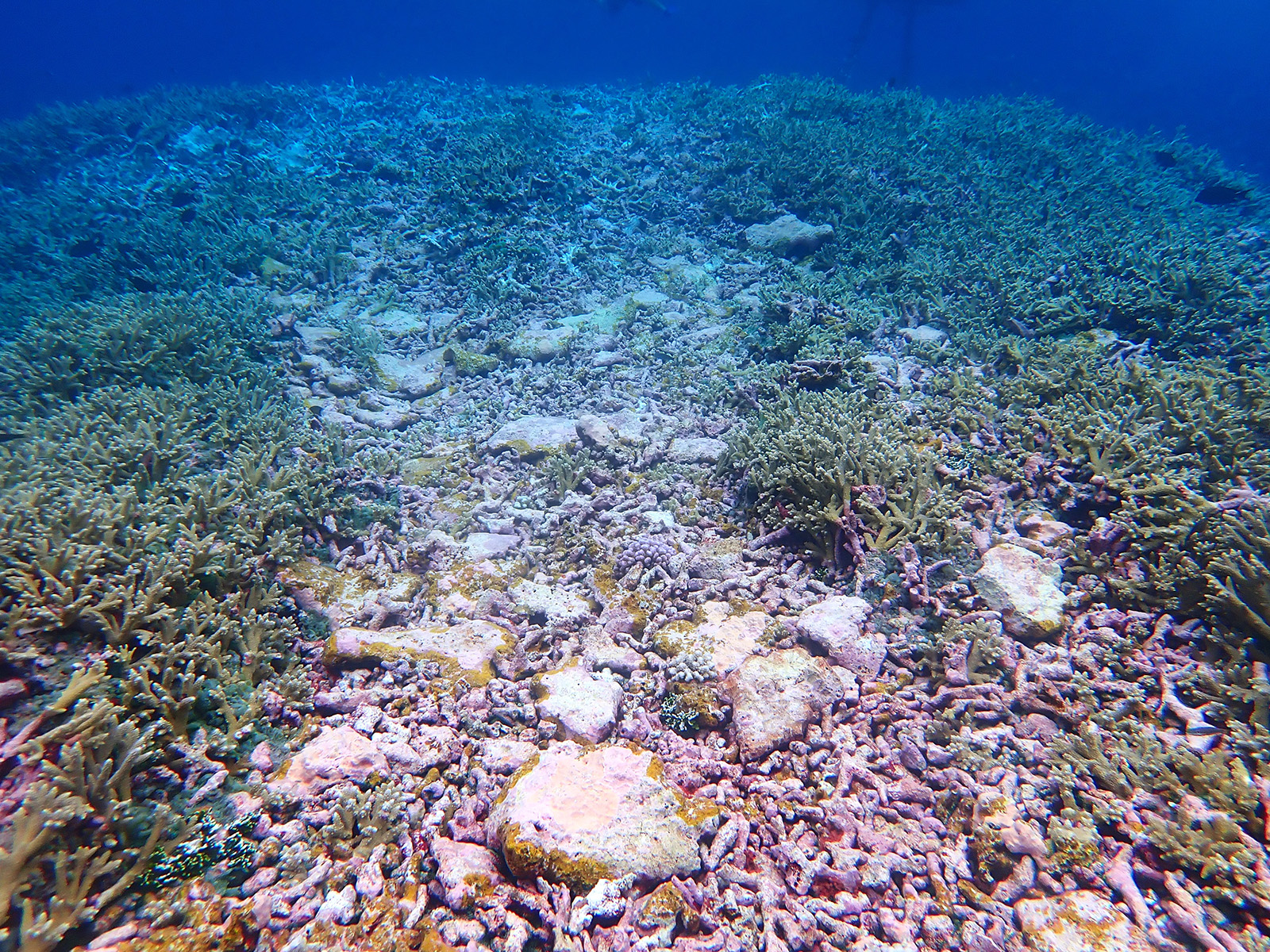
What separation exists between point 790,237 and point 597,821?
40.1ft

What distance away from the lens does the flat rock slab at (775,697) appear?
4.10 meters

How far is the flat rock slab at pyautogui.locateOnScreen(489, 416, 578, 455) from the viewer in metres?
7.85

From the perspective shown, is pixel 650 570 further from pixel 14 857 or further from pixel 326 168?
pixel 326 168

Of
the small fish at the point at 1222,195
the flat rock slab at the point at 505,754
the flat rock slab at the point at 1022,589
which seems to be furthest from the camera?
the small fish at the point at 1222,195

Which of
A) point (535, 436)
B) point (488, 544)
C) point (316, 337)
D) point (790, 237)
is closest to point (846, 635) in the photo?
point (488, 544)

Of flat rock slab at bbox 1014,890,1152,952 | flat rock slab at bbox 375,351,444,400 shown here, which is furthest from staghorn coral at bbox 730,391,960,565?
flat rock slab at bbox 375,351,444,400

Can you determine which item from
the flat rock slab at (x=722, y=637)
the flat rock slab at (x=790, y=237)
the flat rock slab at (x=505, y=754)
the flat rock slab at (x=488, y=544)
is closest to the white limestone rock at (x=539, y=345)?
the flat rock slab at (x=488, y=544)

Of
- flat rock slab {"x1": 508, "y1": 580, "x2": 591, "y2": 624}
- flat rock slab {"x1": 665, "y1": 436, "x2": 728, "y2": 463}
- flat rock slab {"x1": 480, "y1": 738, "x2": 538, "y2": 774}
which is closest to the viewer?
flat rock slab {"x1": 480, "y1": 738, "x2": 538, "y2": 774}

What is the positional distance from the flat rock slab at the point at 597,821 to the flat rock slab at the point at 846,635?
1641 mm

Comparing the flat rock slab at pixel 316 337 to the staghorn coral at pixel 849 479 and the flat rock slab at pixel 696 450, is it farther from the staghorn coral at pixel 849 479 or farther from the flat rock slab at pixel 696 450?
the staghorn coral at pixel 849 479

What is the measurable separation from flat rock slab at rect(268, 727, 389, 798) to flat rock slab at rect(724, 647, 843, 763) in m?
2.56

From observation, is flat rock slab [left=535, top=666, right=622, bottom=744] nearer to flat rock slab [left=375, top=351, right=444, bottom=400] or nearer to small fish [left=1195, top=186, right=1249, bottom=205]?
flat rock slab [left=375, top=351, right=444, bottom=400]

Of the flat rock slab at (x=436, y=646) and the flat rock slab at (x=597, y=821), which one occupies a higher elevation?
the flat rock slab at (x=436, y=646)

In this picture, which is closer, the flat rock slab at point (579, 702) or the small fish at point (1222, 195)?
the flat rock slab at point (579, 702)
